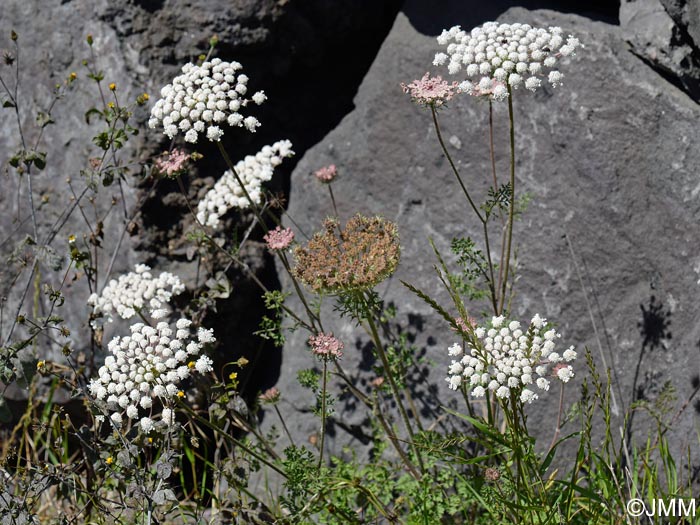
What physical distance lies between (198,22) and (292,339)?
2.05 meters

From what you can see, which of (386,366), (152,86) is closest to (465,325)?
(386,366)

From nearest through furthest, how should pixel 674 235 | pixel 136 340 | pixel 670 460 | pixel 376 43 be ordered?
pixel 136 340 → pixel 670 460 → pixel 674 235 → pixel 376 43

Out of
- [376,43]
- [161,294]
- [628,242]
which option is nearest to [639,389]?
[628,242]

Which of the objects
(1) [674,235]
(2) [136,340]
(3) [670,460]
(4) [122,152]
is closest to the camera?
(2) [136,340]

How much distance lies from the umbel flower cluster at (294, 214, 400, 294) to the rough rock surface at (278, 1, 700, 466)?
3.49 feet

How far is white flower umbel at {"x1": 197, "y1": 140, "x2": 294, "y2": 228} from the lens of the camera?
446 cm

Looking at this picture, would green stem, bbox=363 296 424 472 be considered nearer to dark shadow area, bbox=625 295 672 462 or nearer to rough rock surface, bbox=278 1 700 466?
rough rock surface, bbox=278 1 700 466

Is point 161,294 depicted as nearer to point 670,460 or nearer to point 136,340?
point 136,340

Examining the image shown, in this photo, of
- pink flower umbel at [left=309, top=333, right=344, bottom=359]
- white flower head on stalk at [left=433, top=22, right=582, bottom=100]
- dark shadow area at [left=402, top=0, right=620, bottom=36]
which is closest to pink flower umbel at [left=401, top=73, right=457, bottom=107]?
white flower head on stalk at [left=433, top=22, right=582, bottom=100]

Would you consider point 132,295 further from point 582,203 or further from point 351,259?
point 582,203

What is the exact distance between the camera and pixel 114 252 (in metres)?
5.14

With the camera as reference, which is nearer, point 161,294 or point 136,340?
point 136,340

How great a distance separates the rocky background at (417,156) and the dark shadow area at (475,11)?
0.05 ft

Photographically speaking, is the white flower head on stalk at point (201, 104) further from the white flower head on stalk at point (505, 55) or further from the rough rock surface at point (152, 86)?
the rough rock surface at point (152, 86)
